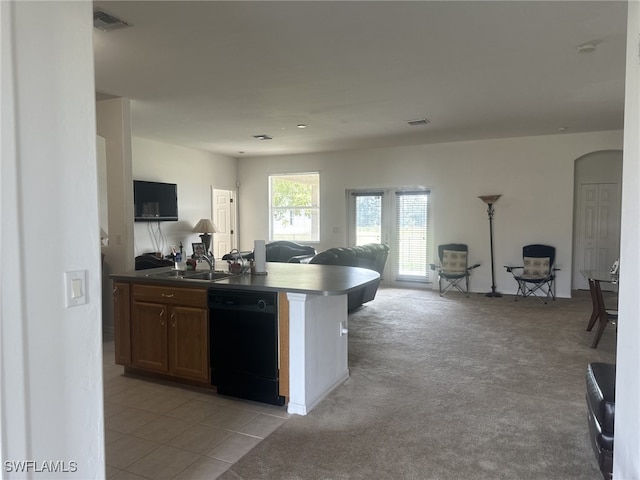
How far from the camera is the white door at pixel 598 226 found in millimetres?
7457

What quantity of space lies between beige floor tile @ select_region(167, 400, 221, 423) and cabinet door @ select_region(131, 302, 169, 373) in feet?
1.53

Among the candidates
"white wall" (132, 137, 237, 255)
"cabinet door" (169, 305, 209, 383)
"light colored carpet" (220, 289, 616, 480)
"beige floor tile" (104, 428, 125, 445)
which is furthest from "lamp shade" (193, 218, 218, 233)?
"beige floor tile" (104, 428, 125, 445)

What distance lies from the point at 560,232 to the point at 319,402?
5756mm

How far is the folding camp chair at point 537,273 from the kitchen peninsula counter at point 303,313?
15.0 ft

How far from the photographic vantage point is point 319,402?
10.5ft

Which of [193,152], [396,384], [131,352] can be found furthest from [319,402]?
[193,152]

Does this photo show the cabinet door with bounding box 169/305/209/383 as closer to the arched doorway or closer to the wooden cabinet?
the wooden cabinet

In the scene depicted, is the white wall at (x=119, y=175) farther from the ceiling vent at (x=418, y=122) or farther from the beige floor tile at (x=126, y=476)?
the ceiling vent at (x=418, y=122)

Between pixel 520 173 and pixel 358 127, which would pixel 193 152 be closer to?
pixel 358 127

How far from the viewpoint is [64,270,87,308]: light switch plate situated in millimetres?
1461

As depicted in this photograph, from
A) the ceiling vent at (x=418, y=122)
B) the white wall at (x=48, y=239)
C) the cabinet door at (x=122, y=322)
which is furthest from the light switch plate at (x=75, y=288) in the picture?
the ceiling vent at (x=418, y=122)

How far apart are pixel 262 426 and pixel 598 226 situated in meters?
7.17

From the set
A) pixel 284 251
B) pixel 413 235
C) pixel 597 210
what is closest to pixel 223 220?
pixel 284 251

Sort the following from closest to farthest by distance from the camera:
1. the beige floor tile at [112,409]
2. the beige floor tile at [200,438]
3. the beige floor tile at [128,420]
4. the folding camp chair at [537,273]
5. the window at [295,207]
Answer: the beige floor tile at [200,438] → the beige floor tile at [128,420] → the beige floor tile at [112,409] → the folding camp chair at [537,273] → the window at [295,207]
